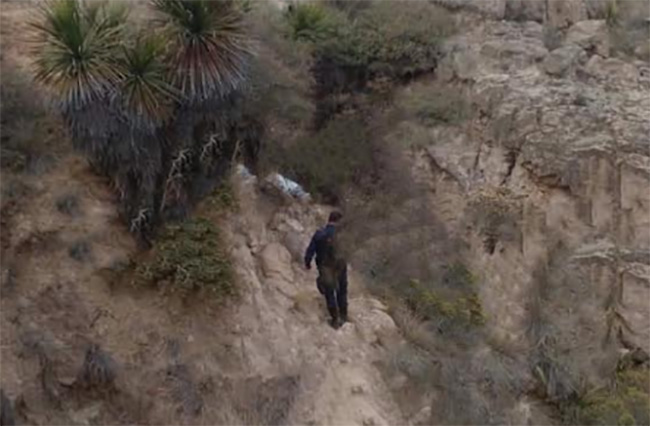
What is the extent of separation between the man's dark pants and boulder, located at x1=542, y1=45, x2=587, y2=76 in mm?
5905

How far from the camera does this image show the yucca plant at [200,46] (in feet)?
40.5

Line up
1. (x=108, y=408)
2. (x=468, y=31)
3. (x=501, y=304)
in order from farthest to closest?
(x=468, y=31)
(x=501, y=304)
(x=108, y=408)

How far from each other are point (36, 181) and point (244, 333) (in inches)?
117

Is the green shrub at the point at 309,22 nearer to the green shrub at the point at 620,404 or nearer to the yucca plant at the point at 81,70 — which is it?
the yucca plant at the point at 81,70

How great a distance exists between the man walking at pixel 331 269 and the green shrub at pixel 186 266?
0.96 metres

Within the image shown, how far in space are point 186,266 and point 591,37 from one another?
27.2ft

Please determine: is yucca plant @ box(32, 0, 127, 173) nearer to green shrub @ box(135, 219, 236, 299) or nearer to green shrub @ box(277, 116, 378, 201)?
green shrub @ box(135, 219, 236, 299)

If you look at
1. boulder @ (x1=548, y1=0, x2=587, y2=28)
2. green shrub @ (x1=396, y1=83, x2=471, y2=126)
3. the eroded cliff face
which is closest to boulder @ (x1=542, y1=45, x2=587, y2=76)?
the eroded cliff face

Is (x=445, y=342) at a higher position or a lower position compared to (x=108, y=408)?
higher

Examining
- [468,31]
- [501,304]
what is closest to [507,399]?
[501,304]

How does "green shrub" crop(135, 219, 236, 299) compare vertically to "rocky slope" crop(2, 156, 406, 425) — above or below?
above

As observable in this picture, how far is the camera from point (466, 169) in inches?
648

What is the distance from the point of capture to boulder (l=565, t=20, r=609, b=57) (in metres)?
17.6

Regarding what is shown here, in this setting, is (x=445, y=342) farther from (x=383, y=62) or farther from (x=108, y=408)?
(x=383, y=62)
